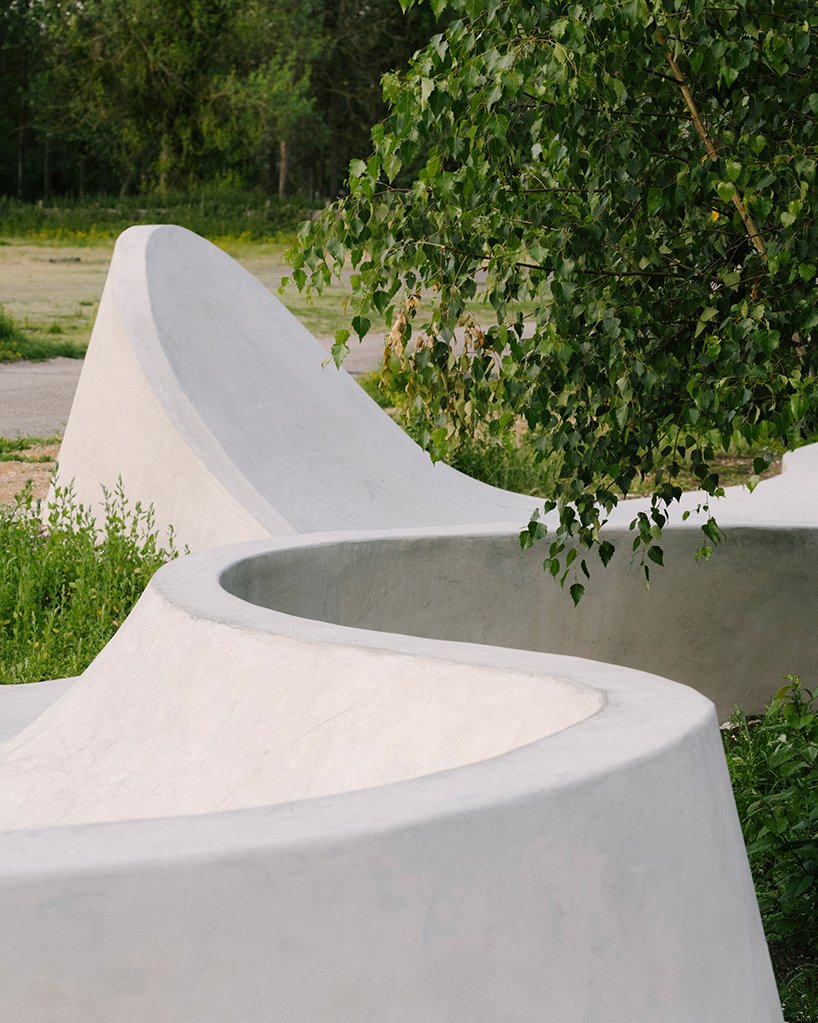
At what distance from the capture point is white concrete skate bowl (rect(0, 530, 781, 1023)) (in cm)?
196

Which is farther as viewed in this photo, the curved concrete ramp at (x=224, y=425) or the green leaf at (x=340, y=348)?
the curved concrete ramp at (x=224, y=425)

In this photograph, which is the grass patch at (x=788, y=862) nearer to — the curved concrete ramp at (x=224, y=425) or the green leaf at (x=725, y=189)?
the green leaf at (x=725, y=189)

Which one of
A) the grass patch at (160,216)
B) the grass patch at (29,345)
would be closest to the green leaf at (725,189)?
the grass patch at (29,345)

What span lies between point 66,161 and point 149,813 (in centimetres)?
3925

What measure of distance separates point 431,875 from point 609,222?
88.1 inches

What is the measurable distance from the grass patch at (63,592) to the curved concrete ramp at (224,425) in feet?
1.54

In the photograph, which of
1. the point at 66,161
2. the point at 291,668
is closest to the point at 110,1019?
the point at 291,668

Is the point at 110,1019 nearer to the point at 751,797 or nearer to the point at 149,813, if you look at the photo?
the point at 149,813

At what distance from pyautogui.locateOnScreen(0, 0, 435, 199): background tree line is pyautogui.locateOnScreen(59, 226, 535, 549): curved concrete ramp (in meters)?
20.0

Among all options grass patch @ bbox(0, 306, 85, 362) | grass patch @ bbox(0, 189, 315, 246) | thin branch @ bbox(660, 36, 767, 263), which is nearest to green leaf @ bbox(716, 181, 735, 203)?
thin branch @ bbox(660, 36, 767, 263)

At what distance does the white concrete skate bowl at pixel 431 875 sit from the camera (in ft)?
6.42

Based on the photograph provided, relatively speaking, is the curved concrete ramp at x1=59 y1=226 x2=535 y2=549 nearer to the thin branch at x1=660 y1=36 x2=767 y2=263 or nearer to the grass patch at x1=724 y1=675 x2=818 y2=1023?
the grass patch at x1=724 y1=675 x2=818 y2=1023

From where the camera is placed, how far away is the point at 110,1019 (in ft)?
6.44

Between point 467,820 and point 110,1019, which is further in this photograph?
point 467,820
